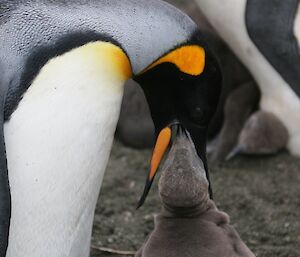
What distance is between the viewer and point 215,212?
3383mm

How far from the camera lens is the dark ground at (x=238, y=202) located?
4.16 meters

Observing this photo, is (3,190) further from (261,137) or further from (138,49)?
(261,137)

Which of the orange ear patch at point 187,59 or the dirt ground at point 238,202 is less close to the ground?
the orange ear patch at point 187,59

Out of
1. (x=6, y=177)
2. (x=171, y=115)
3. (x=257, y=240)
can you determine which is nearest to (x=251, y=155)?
(x=257, y=240)

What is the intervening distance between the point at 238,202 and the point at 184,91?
1.09m

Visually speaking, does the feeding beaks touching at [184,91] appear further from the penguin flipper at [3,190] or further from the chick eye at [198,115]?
the penguin flipper at [3,190]

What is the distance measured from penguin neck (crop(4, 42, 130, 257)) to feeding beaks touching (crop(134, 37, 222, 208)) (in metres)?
0.17

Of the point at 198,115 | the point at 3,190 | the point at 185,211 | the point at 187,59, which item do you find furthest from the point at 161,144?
the point at 3,190

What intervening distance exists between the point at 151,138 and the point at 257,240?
1.18 metres

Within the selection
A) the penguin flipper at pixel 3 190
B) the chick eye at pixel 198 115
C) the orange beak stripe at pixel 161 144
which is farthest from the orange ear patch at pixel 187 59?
the penguin flipper at pixel 3 190

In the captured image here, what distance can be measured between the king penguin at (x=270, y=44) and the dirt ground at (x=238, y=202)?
246mm

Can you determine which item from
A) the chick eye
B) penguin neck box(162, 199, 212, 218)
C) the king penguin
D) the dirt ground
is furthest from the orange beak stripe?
the king penguin

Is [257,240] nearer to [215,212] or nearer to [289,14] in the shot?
[215,212]

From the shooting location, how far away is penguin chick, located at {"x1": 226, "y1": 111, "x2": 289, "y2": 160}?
4.96 m
